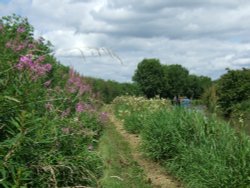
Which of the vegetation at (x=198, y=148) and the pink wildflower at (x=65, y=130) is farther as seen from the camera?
the vegetation at (x=198, y=148)

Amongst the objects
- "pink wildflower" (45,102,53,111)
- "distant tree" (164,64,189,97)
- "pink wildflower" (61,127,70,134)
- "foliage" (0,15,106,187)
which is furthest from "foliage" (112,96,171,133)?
"distant tree" (164,64,189,97)

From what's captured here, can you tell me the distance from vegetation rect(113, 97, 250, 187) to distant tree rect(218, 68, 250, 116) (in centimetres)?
2224

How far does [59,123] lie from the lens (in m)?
4.64

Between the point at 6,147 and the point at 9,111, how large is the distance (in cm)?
33

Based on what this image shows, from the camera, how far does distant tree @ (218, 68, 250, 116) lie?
33688mm

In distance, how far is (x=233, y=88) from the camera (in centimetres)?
3447

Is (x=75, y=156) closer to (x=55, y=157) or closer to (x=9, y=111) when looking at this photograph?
(x=55, y=157)

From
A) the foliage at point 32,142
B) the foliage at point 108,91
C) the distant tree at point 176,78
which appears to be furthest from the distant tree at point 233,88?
the distant tree at point 176,78

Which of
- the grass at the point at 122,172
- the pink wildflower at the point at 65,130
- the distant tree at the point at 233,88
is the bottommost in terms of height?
the grass at the point at 122,172

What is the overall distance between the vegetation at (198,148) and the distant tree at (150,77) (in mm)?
61426

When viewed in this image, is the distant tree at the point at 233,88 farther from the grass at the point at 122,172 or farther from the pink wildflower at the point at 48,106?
the pink wildflower at the point at 48,106

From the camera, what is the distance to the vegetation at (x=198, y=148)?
273 inches

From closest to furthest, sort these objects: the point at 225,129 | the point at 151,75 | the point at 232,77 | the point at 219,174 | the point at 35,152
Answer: the point at 35,152 → the point at 219,174 → the point at 225,129 → the point at 232,77 → the point at 151,75

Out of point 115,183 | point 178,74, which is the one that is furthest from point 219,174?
point 178,74
